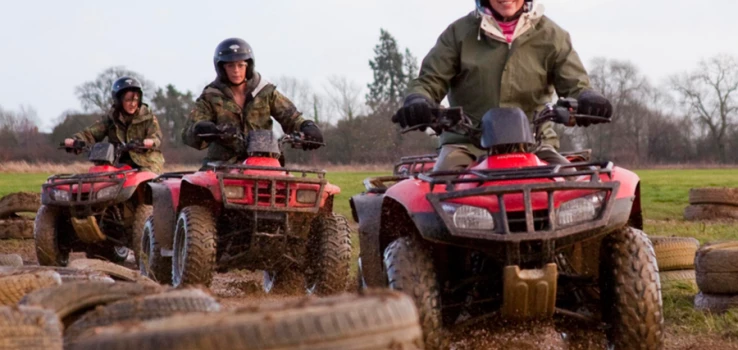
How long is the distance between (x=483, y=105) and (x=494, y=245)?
58.1 inches

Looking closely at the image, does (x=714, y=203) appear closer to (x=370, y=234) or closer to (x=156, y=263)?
(x=156, y=263)

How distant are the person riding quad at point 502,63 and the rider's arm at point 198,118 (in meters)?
3.51

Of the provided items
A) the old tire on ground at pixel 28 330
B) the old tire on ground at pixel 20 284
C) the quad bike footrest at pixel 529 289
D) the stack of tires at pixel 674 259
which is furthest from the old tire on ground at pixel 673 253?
the old tire on ground at pixel 28 330

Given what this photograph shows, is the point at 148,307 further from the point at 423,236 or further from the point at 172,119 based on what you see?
the point at 172,119

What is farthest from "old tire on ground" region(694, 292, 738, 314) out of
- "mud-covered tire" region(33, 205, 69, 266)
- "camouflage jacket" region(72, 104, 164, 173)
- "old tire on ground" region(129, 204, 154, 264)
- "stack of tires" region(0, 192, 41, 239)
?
"stack of tires" region(0, 192, 41, 239)

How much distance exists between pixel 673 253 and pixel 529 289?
4107 mm

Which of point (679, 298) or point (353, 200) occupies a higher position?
point (353, 200)

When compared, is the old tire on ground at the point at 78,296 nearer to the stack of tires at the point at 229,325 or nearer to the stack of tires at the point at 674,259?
the stack of tires at the point at 229,325

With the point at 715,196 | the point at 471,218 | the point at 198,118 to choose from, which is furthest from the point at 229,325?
the point at 715,196

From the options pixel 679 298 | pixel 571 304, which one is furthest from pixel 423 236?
pixel 679 298

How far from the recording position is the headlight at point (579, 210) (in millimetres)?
4828

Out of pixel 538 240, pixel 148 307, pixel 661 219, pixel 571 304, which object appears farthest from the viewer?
pixel 661 219

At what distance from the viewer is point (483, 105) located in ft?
20.2

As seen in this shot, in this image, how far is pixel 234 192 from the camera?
8.56 m
